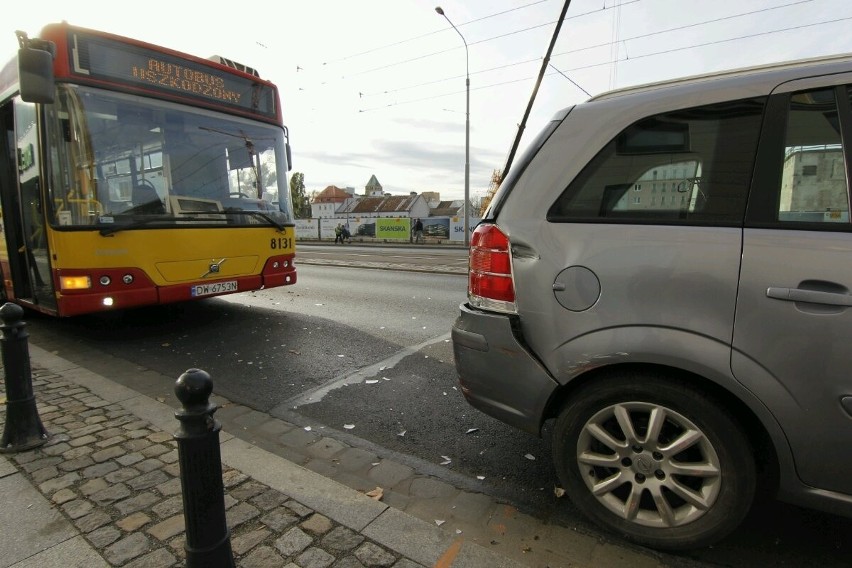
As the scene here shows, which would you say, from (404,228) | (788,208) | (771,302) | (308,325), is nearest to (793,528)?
(771,302)

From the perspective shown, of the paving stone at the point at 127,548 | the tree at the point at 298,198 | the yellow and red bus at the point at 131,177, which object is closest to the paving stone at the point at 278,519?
the paving stone at the point at 127,548

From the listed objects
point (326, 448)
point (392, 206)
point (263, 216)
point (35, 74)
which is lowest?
point (326, 448)

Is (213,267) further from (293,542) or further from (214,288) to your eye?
(293,542)

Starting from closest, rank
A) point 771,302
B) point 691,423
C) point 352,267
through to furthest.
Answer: point 771,302
point 691,423
point 352,267

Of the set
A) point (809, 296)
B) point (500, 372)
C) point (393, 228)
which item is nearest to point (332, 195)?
point (393, 228)

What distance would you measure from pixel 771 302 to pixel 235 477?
2702 mm

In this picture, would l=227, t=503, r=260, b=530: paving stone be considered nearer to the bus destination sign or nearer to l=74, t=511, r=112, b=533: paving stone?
l=74, t=511, r=112, b=533: paving stone

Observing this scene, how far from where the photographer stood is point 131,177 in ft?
17.1

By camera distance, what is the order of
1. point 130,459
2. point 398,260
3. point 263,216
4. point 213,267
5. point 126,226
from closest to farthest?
point 130,459
point 126,226
point 213,267
point 263,216
point 398,260

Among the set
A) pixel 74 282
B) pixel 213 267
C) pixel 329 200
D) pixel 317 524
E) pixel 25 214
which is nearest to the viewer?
pixel 317 524

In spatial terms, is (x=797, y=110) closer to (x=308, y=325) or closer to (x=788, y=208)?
(x=788, y=208)

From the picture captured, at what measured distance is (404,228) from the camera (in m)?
37.4

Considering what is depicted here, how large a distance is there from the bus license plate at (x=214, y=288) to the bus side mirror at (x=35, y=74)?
2.35 meters

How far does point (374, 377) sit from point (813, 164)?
3583 millimetres
